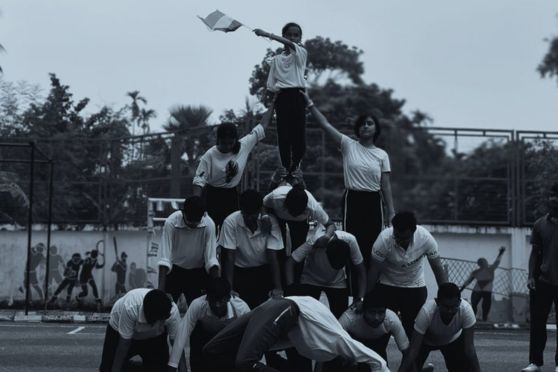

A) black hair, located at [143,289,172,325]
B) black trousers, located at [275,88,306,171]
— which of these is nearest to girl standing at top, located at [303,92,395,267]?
black trousers, located at [275,88,306,171]

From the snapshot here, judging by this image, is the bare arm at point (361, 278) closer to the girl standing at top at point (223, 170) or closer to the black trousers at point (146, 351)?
the girl standing at top at point (223, 170)

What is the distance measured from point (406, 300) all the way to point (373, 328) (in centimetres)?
64

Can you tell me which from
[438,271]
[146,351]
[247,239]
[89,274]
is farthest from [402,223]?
[89,274]

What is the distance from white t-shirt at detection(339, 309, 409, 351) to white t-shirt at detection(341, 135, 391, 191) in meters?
1.41

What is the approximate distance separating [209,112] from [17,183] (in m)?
8.34

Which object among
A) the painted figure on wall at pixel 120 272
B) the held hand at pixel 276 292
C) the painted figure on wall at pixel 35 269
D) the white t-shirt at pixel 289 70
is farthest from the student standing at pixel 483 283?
the held hand at pixel 276 292

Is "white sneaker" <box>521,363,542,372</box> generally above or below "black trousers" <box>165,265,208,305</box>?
below

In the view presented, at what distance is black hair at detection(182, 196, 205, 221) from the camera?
9.84 meters

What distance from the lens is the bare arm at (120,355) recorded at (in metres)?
9.60

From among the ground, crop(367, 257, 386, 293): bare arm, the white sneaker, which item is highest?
crop(367, 257, 386, 293): bare arm

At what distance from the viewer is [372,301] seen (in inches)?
390

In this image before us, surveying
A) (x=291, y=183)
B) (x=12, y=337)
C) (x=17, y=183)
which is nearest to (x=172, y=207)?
(x=17, y=183)

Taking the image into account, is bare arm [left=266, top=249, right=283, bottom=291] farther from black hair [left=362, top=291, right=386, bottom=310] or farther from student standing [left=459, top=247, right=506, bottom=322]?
student standing [left=459, top=247, right=506, bottom=322]

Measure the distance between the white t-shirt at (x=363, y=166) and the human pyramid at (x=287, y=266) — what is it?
1 centimetres
